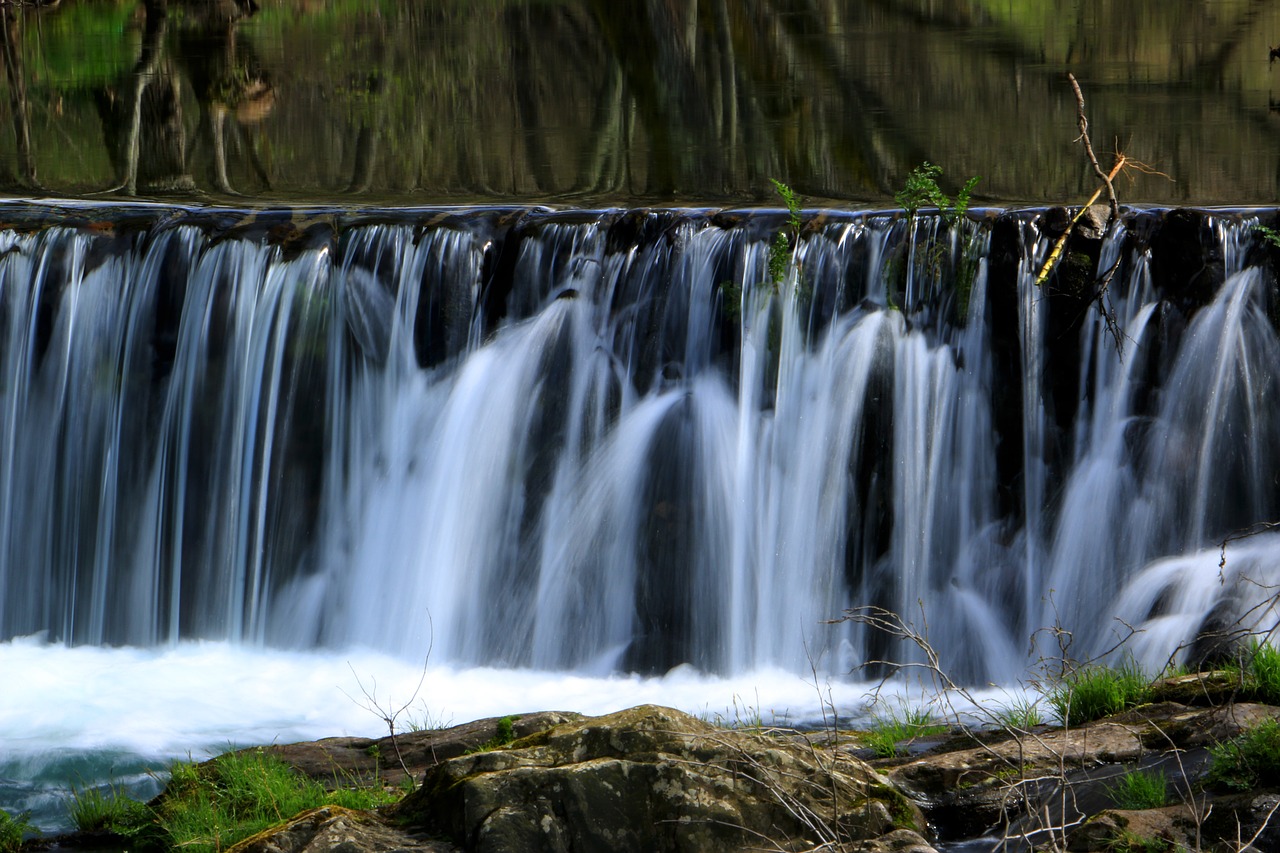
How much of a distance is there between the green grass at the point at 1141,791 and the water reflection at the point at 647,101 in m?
5.34

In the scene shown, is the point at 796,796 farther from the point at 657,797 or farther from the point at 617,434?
the point at 617,434

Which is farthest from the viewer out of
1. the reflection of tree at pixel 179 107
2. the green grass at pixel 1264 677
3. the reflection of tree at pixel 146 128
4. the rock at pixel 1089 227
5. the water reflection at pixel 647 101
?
the reflection of tree at pixel 179 107

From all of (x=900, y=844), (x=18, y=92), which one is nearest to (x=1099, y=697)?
(x=900, y=844)

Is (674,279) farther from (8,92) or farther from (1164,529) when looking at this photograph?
(8,92)

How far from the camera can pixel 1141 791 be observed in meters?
4.06

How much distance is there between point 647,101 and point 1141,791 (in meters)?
9.99

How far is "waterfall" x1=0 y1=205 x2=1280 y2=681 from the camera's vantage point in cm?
700

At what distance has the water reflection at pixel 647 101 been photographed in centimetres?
994

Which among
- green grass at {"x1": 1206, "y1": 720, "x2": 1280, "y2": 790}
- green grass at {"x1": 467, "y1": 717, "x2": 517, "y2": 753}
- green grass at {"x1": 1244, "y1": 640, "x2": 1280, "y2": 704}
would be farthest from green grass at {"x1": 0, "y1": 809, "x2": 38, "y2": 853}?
green grass at {"x1": 1244, "y1": 640, "x2": 1280, "y2": 704}

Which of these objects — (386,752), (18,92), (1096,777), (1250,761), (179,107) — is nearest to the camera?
(1250,761)

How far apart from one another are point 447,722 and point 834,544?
2100mm

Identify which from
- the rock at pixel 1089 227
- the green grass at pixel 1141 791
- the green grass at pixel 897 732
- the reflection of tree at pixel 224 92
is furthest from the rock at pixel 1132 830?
the reflection of tree at pixel 224 92

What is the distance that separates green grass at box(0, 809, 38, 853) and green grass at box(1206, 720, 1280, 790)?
3893 millimetres

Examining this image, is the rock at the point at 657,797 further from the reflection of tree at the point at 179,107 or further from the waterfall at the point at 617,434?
the reflection of tree at the point at 179,107
